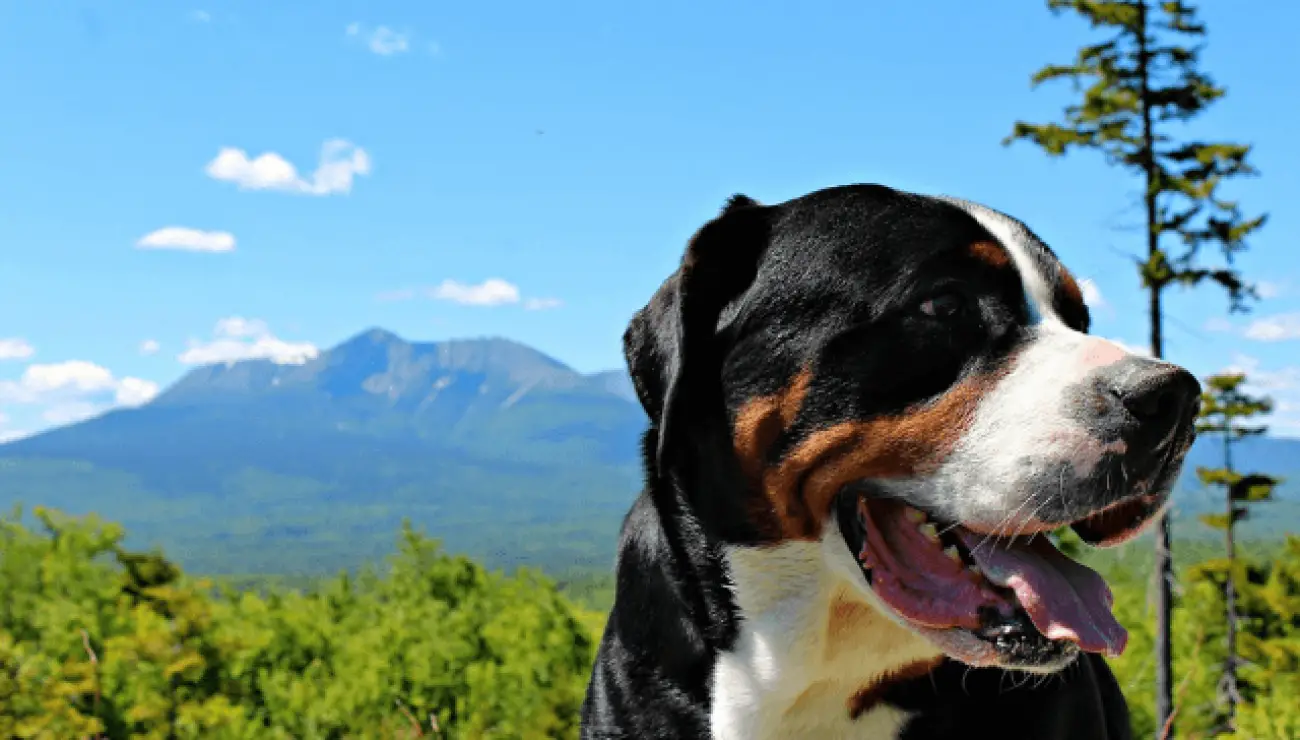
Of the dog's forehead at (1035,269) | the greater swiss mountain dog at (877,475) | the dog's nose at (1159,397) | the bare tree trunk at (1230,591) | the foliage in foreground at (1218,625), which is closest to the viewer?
the dog's nose at (1159,397)

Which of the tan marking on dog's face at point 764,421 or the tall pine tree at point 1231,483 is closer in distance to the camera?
the tan marking on dog's face at point 764,421

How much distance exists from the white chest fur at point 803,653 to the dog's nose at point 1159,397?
714mm

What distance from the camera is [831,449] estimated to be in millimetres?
2773

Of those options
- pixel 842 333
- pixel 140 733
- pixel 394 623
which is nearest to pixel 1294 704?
pixel 394 623

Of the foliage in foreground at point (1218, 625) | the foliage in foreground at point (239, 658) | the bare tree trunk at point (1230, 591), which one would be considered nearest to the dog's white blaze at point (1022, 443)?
the foliage in foreground at point (239, 658)

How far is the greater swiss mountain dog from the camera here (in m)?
2.64

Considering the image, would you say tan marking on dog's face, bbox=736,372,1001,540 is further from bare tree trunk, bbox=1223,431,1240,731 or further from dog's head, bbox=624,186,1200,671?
bare tree trunk, bbox=1223,431,1240,731

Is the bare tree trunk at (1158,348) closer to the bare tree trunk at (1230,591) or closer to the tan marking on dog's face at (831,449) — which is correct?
the bare tree trunk at (1230,591)

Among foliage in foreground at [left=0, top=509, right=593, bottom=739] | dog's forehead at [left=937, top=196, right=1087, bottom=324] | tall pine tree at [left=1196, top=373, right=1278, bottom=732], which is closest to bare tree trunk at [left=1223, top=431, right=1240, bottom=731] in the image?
tall pine tree at [left=1196, top=373, right=1278, bottom=732]

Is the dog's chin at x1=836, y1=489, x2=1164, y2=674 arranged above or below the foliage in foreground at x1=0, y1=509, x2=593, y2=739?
above

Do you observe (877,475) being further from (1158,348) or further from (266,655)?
(1158,348)

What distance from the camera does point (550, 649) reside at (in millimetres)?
7180

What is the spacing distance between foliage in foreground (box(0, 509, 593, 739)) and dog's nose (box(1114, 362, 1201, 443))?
431 cm

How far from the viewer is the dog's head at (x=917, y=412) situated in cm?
262
